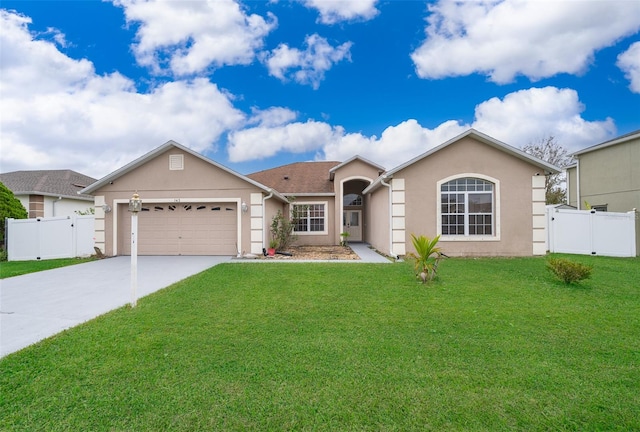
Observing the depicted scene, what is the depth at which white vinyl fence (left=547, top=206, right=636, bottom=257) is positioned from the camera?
12305 mm

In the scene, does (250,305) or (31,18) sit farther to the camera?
(31,18)

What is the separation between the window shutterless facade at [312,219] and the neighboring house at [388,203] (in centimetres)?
350

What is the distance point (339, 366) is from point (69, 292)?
6.90 m

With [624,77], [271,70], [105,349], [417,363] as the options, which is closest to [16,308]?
[105,349]

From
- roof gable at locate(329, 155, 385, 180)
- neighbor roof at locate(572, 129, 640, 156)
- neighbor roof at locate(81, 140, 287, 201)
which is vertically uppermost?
neighbor roof at locate(572, 129, 640, 156)

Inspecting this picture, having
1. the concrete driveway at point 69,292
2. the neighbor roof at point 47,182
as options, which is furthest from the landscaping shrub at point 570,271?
the neighbor roof at point 47,182

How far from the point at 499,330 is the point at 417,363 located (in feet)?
5.85

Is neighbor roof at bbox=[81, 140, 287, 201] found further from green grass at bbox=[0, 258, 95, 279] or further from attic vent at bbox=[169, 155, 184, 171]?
green grass at bbox=[0, 258, 95, 279]

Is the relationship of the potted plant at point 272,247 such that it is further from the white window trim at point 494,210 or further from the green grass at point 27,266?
the green grass at point 27,266

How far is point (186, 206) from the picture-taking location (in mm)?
12789

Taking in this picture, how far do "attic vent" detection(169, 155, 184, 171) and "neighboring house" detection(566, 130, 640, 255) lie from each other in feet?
62.0

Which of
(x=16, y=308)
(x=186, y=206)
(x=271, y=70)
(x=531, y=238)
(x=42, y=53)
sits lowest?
(x=16, y=308)

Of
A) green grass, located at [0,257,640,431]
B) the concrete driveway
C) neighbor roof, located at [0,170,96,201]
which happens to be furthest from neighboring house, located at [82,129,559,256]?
neighbor roof, located at [0,170,96,201]

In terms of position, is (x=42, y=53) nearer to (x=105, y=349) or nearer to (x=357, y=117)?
(x=105, y=349)
